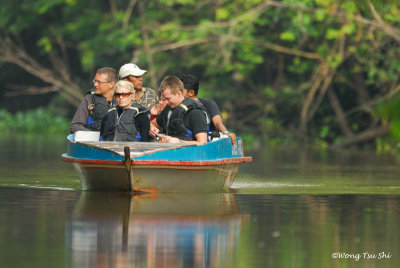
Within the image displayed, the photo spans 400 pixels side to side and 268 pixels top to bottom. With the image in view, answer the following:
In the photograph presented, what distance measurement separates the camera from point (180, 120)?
592 inches

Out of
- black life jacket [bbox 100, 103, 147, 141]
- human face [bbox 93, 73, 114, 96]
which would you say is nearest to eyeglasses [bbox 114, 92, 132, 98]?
black life jacket [bbox 100, 103, 147, 141]

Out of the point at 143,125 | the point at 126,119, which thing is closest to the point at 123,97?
the point at 126,119

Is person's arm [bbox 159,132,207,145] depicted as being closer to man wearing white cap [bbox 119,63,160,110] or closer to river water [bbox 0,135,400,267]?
river water [bbox 0,135,400,267]

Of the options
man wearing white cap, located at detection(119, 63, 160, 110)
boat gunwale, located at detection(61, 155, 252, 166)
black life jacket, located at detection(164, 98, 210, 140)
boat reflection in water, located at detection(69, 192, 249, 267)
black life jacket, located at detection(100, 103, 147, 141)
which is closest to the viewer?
boat reflection in water, located at detection(69, 192, 249, 267)

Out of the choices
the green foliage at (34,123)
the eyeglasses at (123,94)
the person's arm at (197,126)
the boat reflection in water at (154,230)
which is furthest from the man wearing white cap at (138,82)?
the green foliage at (34,123)

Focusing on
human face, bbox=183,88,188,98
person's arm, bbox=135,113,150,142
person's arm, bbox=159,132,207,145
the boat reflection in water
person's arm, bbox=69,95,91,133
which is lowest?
the boat reflection in water

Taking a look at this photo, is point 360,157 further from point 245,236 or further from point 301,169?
point 245,236

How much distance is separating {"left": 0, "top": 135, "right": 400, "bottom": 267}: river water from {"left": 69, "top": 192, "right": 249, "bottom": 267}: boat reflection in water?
0.03 ft

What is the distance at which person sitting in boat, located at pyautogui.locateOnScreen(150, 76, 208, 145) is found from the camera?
49.0ft

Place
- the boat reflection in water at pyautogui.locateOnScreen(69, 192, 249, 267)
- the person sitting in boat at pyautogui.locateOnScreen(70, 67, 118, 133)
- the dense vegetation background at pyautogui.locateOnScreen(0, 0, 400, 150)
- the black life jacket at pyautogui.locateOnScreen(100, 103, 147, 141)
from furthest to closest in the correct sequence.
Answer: the dense vegetation background at pyautogui.locateOnScreen(0, 0, 400, 150)
the person sitting in boat at pyautogui.locateOnScreen(70, 67, 118, 133)
the black life jacket at pyautogui.locateOnScreen(100, 103, 147, 141)
the boat reflection in water at pyautogui.locateOnScreen(69, 192, 249, 267)

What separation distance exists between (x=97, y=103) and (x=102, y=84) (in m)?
0.29

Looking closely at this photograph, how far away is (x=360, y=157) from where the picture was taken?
2744cm

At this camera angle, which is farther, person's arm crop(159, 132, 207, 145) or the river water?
person's arm crop(159, 132, 207, 145)

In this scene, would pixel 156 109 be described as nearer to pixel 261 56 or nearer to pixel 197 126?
pixel 197 126
